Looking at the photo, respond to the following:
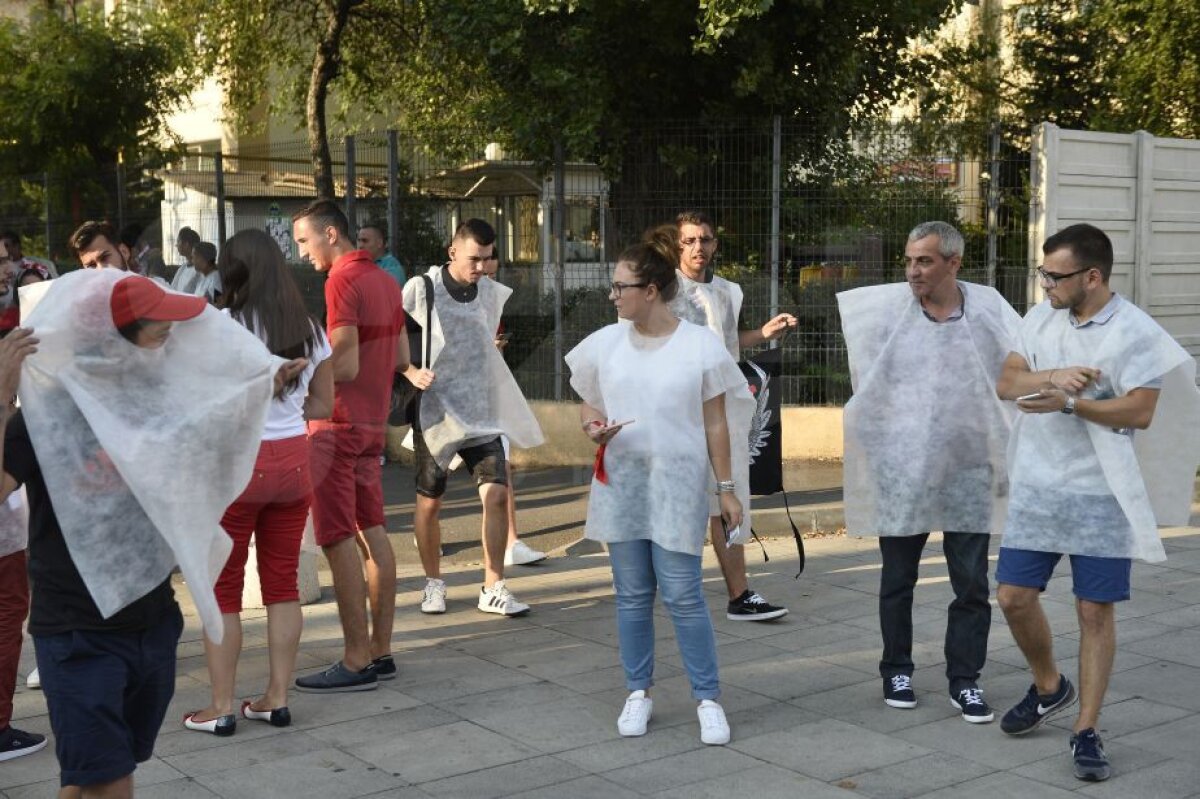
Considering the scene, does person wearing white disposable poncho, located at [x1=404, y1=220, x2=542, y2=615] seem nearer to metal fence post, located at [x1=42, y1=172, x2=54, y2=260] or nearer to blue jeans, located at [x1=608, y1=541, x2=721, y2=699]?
blue jeans, located at [x1=608, y1=541, x2=721, y2=699]

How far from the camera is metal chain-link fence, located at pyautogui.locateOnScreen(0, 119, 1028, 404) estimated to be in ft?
37.0

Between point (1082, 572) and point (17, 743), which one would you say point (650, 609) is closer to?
point (1082, 572)

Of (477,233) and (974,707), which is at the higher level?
(477,233)

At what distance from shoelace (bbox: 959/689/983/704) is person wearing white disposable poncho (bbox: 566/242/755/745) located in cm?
95

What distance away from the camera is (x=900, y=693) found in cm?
571

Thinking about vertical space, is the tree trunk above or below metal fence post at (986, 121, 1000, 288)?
above

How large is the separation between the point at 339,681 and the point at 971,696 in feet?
8.13

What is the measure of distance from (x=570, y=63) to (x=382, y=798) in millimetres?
8722

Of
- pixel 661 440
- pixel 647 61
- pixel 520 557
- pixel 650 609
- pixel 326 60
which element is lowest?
pixel 520 557

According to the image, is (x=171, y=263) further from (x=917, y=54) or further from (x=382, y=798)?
(x=382, y=798)

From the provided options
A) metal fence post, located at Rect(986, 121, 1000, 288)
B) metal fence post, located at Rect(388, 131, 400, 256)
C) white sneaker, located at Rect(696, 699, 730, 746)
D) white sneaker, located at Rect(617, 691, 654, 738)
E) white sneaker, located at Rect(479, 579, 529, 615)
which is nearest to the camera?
white sneaker, located at Rect(696, 699, 730, 746)

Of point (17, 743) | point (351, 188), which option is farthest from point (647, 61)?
point (17, 743)

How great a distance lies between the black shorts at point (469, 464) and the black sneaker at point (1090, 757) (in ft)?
10.3

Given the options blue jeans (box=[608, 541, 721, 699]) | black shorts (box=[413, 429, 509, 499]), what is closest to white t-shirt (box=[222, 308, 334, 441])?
blue jeans (box=[608, 541, 721, 699])
